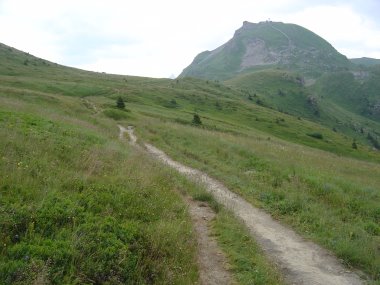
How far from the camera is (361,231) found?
13125mm

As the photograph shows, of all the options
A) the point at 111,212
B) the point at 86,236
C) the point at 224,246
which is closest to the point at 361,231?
the point at 224,246

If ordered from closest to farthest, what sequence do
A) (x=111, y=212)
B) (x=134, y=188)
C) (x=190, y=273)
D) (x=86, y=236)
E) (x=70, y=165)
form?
(x=86, y=236), (x=190, y=273), (x=111, y=212), (x=134, y=188), (x=70, y=165)

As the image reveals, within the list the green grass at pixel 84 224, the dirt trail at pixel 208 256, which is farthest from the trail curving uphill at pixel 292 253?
the green grass at pixel 84 224

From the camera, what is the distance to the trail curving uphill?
9812mm

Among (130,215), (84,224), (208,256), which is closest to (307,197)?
(208,256)

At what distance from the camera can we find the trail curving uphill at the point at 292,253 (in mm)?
9812

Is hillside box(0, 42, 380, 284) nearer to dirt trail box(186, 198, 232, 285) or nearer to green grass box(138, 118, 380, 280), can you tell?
green grass box(138, 118, 380, 280)

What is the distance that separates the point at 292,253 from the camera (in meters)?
11.2

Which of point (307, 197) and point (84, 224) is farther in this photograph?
point (307, 197)

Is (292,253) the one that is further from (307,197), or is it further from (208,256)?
(307,197)

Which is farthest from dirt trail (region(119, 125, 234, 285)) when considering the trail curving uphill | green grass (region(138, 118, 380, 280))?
green grass (region(138, 118, 380, 280))

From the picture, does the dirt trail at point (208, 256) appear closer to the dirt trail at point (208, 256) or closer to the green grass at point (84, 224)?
the dirt trail at point (208, 256)

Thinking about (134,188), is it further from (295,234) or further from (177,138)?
(177,138)

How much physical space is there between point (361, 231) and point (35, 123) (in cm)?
1619
